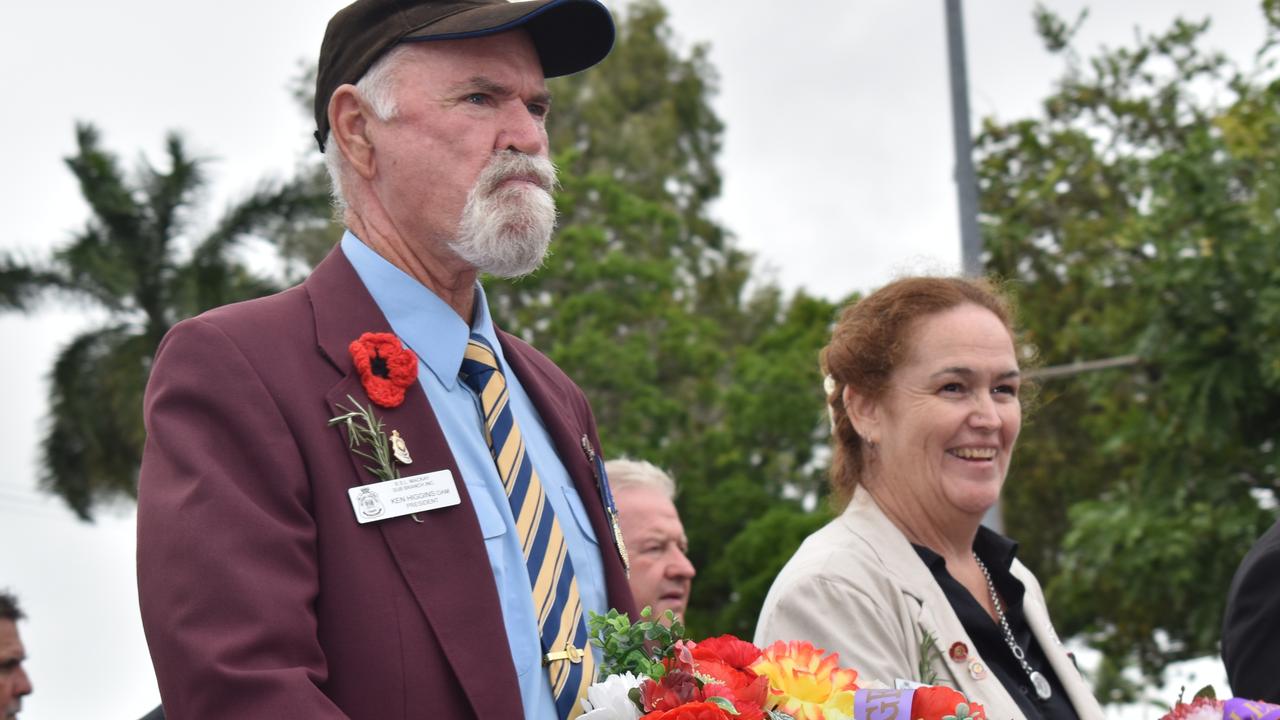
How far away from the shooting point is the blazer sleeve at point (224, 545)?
228 centimetres

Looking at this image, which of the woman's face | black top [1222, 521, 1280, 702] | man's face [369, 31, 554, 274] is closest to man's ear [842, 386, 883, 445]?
the woman's face

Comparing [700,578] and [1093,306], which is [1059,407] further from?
[700,578]

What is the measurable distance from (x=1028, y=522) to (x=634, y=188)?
42.1 feet

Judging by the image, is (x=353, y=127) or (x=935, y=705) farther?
(x=353, y=127)

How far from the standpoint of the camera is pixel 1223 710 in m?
2.86

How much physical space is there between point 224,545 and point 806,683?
90cm

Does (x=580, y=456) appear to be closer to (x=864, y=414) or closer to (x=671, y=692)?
(x=671, y=692)

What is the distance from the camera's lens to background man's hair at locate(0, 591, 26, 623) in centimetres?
611

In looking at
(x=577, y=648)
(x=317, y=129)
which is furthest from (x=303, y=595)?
(x=317, y=129)

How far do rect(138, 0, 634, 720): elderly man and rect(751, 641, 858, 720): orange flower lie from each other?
403 mm

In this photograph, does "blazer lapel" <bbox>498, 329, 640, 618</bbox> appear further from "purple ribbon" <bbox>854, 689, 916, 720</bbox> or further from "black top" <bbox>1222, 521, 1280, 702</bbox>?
"black top" <bbox>1222, 521, 1280, 702</bbox>

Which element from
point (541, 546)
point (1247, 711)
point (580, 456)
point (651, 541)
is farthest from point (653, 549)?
point (1247, 711)

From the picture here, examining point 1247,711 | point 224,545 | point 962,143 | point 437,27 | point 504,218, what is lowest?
point 1247,711

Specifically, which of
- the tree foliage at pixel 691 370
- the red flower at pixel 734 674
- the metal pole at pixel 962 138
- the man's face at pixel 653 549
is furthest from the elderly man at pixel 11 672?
the tree foliage at pixel 691 370
